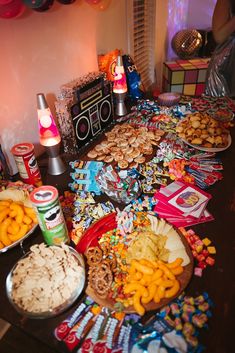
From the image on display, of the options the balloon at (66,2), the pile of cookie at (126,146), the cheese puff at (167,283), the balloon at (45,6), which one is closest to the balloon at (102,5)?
the balloon at (66,2)

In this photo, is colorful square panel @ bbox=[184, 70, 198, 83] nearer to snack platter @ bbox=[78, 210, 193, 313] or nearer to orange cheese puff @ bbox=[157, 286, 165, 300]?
snack platter @ bbox=[78, 210, 193, 313]

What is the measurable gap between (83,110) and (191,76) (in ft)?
3.43

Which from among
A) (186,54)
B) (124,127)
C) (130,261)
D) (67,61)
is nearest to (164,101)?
(124,127)

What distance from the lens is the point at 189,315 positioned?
619 mm

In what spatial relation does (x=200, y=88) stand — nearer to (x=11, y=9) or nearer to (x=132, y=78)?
(x=132, y=78)

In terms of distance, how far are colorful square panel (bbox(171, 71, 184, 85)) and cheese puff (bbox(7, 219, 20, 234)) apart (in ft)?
4.94

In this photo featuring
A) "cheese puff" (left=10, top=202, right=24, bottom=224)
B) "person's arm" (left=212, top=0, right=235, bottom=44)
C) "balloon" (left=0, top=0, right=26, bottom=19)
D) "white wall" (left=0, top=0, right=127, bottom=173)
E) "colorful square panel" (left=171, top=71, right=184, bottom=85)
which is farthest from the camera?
"colorful square panel" (left=171, top=71, right=184, bottom=85)

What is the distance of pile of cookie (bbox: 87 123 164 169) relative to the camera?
1.13 m

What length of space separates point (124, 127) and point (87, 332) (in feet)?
3.13

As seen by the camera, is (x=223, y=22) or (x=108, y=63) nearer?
(x=108, y=63)

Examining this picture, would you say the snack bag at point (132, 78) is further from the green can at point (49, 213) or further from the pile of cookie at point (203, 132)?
the green can at point (49, 213)

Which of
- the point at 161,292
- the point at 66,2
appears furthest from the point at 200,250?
the point at 66,2

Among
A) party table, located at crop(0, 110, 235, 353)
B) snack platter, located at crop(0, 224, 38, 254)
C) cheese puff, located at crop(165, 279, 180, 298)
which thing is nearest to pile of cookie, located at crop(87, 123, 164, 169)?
party table, located at crop(0, 110, 235, 353)

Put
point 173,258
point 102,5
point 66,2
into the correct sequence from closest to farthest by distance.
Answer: point 173,258
point 66,2
point 102,5
